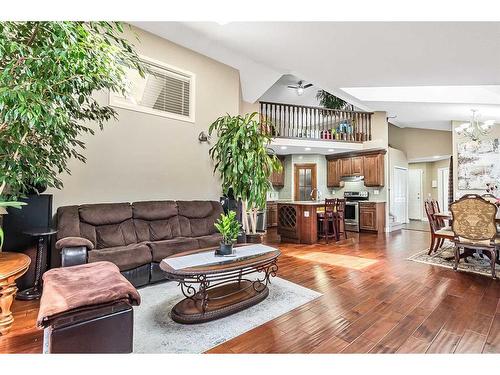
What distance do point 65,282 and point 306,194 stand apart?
7098mm

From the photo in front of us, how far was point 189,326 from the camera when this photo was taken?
7.07 ft

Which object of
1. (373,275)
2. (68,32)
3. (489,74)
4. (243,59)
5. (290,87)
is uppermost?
(290,87)

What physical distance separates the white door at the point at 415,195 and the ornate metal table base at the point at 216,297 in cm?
889

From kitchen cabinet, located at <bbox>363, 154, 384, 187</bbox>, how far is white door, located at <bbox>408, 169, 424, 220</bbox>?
336 centimetres

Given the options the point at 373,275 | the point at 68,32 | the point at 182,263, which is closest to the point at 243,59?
the point at 68,32

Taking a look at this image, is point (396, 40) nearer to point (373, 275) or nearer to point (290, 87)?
point (373, 275)

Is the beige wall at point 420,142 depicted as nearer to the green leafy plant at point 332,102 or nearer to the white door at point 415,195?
the white door at point 415,195

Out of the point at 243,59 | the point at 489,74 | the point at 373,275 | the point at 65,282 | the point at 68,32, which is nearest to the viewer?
the point at 68,32

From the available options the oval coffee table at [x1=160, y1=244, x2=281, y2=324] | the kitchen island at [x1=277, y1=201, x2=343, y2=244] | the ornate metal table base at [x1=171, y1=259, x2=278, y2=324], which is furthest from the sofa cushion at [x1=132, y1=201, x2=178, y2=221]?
the kitchen island at [x1=277, y1=201, x2=343, y2=244]

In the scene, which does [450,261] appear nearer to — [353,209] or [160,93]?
[353,209]

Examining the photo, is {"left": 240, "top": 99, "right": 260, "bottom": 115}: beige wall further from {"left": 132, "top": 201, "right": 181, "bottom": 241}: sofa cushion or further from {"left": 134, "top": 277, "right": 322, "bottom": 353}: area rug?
{"left": 134, "top": 277, "right": 322, "bottom": 353}: area rug

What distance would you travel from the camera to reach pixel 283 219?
6004mm

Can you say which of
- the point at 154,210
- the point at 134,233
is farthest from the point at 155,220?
the point at 134,233
